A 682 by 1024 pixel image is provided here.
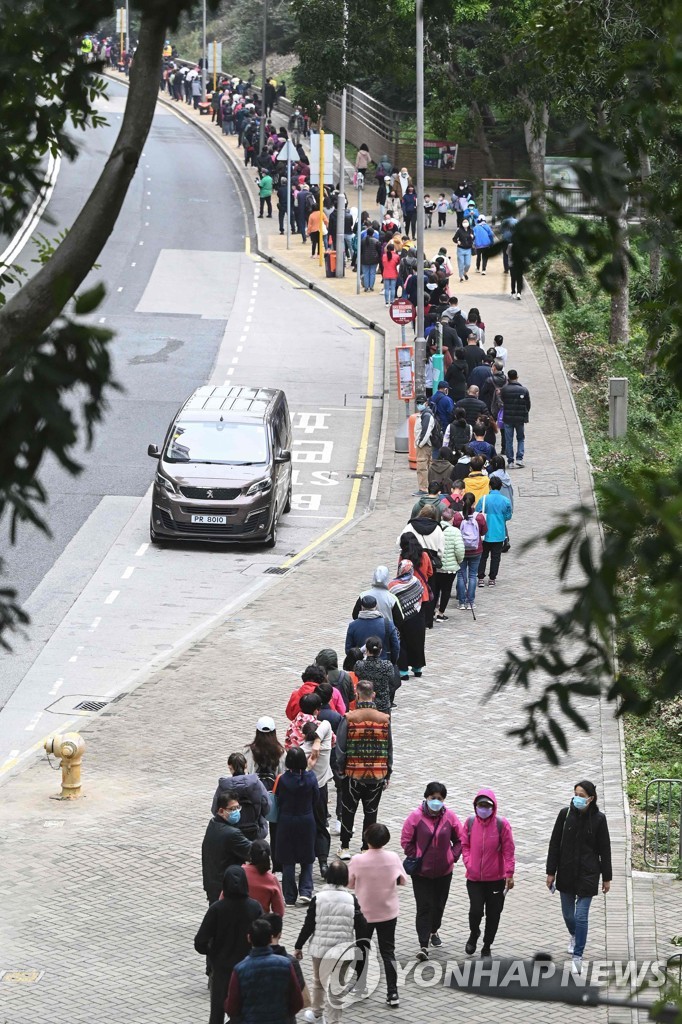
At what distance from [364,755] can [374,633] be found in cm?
300

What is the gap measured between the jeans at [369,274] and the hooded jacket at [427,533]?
23.8 m

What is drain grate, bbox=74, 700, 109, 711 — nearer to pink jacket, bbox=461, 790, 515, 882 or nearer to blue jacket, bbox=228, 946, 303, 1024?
pink jacket, bbox=461, 790, 515, 882

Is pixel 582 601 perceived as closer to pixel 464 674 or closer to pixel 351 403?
pixel 464 674

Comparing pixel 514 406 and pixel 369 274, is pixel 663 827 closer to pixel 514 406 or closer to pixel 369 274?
pixel 514 406

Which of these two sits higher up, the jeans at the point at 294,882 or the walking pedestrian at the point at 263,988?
the walking pedestrian at the point at 263,988

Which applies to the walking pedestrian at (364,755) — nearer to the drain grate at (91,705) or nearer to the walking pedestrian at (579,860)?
the walking pedestrian at (579,860)

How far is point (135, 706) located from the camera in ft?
62.3

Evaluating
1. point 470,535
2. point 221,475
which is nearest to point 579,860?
point 470,535

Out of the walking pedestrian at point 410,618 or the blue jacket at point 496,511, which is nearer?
the walking pedestrian at point 410,618

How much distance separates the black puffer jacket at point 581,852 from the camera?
42.1 ft

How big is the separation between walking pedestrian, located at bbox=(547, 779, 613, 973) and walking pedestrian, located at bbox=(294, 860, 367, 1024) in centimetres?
166

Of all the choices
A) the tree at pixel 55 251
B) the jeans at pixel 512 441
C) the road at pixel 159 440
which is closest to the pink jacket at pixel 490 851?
the road at pixel 159 440

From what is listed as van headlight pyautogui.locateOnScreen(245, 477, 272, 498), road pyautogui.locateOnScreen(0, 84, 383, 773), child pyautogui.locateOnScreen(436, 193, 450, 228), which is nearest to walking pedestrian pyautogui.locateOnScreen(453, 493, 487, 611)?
road pyautogui.locateOnScreen(0, 84, 383, 773)

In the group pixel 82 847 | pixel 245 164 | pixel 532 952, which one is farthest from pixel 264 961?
pixel 245 164
